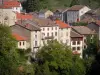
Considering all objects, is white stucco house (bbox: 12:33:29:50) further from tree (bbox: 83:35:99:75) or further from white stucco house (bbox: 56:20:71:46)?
white stucco house (bbox: 56:20:71:46)

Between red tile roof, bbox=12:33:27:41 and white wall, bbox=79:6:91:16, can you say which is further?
white wall, bbox=79:6:91:16

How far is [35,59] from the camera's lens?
48.4 m

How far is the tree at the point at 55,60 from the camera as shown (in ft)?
155

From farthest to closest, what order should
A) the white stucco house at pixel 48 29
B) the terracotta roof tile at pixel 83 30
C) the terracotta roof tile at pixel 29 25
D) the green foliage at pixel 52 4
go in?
the green foliage at pixel 52 4 → the terracotta roof tile at pixel 83 30 → the white stucco house at pixel 48 29 → the terracotta roof tile at pixel 29 25

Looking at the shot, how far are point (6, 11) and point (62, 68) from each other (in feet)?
28.2

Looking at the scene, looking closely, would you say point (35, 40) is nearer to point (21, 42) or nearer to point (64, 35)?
point (21, 42)

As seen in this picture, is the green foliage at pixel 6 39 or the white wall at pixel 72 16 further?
the white wall at pixel 72 16

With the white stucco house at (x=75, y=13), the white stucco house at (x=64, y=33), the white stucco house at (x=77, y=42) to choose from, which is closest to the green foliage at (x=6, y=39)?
the white stucco house at (x=64, y=33)

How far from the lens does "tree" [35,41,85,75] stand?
155 feet

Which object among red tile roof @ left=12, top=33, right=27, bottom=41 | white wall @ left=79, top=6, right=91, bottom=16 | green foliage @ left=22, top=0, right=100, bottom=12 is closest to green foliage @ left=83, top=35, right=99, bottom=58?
red tile roof @ left=12, top=33, right=27, bottom=41

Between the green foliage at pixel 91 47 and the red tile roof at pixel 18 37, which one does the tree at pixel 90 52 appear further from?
the red tile roof at pixel 18 37

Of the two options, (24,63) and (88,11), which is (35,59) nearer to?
(24,63)

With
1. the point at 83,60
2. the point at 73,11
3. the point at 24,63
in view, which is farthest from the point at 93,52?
the point at 73,11

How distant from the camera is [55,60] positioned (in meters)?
47.7
